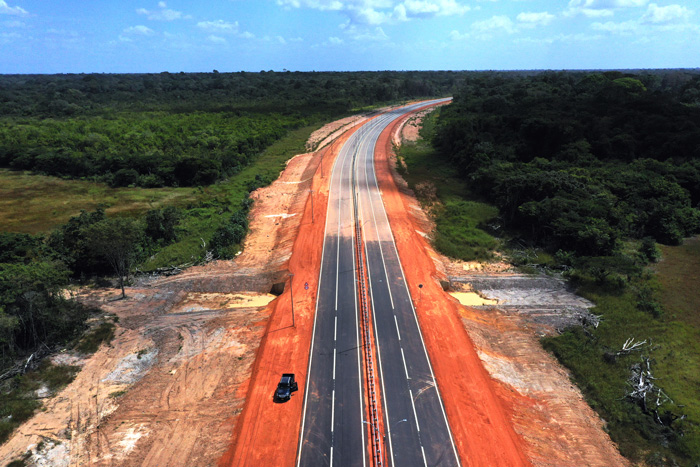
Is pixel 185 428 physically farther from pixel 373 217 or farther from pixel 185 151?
pixel 185 151

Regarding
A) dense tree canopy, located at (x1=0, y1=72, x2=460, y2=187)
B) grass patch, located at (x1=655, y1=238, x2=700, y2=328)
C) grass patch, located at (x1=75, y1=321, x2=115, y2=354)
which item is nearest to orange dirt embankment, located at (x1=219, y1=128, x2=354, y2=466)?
grass patch, located at (x1=75, y1=321, x2=115, y2=354)

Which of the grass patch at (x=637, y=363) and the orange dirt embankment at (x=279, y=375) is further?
the grass patch at (x=637, y=363)

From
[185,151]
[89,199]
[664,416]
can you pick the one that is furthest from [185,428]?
[185,151]

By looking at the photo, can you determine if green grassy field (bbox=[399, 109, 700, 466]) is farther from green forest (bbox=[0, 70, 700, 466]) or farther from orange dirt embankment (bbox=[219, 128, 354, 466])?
orange dirt embankment (bbox=[219, 128, 354, 466])

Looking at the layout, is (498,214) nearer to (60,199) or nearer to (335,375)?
(335,375)

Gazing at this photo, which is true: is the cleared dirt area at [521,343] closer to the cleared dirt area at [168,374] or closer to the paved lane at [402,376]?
the paved lane at [402,376]

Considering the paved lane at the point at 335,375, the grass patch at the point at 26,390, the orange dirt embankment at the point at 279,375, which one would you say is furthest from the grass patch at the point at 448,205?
the grass patch at the point at 26,390

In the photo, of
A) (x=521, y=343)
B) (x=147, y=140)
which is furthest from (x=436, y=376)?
(x=147, y=140)
